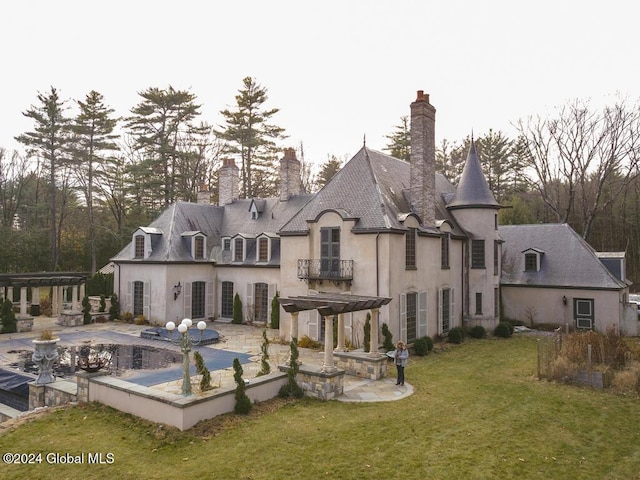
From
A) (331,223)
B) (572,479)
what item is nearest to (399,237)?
(331,223)

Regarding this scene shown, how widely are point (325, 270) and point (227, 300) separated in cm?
962

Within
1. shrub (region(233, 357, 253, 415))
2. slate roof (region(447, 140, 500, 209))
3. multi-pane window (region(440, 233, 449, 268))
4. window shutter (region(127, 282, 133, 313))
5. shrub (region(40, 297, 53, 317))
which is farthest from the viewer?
shrub (region(40, 297, 53, 317))

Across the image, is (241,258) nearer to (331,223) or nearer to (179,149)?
(331,223)

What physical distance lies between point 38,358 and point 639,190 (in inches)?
1642

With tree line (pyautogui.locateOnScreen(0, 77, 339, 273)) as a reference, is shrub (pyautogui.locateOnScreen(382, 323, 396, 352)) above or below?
below

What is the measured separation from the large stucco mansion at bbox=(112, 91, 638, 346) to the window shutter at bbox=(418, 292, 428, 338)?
0.08 metres

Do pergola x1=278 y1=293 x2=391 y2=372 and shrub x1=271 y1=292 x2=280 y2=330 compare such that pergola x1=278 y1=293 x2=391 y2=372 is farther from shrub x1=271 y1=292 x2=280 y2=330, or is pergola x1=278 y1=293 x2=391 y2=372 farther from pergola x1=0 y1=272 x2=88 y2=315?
pergola x1=0 y1=272 x2=88 y2=315

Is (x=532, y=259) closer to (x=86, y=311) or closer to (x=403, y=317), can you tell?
(x=403, y=317)

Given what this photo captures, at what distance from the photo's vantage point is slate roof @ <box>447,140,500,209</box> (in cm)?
2211

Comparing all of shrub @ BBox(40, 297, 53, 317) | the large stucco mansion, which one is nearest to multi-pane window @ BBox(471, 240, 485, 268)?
the large stucco mansion

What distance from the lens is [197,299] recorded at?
83.4 ft

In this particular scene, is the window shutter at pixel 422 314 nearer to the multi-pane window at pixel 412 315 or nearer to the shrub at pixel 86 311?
the multi-pane window at pixel 412 315

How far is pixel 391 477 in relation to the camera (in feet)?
24.7

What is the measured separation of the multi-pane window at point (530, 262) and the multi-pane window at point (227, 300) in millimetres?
16571
